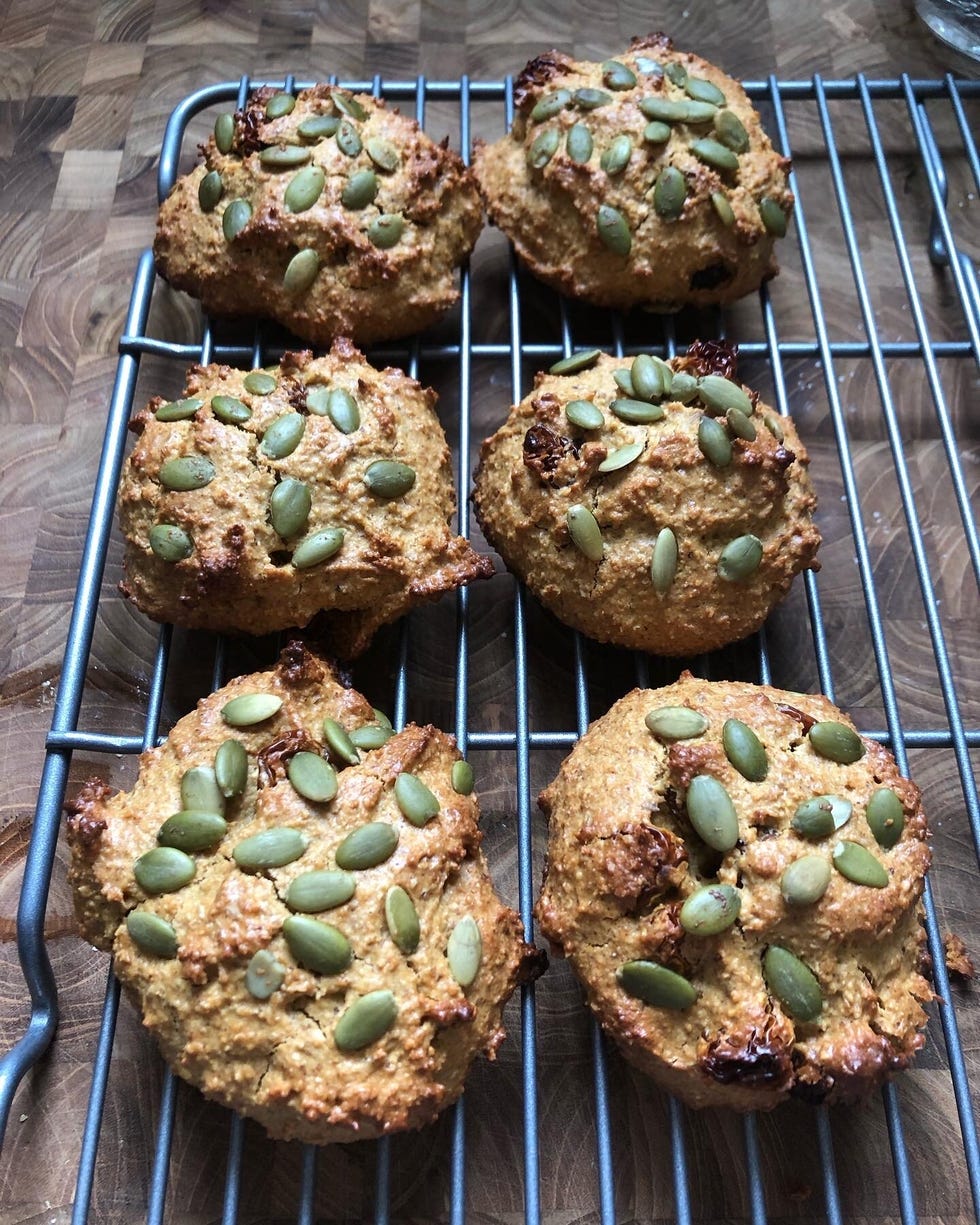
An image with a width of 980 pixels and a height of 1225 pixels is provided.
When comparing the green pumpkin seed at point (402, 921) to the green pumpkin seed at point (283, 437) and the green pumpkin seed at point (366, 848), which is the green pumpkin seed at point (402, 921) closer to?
the green pumpkin seed at point (366, 848)

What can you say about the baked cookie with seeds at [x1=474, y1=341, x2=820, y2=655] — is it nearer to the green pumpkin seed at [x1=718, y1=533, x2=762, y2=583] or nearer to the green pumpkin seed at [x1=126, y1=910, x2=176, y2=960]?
the green pumpkin seed at [x1=718, y1=533, x2=762, y2=583]

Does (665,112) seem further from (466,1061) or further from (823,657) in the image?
(466,1061)

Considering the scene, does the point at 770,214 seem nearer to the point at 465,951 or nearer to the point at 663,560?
the point at 663,560

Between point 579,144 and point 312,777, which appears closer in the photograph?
point 312,777

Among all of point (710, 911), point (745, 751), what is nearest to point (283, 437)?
point (745, 751)

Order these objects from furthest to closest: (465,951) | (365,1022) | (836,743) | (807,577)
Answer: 1. (807,577)
2. (836,743)
3. (465,951)
4. (365,1022)

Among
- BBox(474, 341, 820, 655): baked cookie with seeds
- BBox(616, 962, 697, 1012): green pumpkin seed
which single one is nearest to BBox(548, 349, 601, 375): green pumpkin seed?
BBox(474, 341, 820, 655): baked cookie with seeds

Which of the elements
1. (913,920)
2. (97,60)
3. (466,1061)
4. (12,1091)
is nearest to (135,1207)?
(12,1091)
